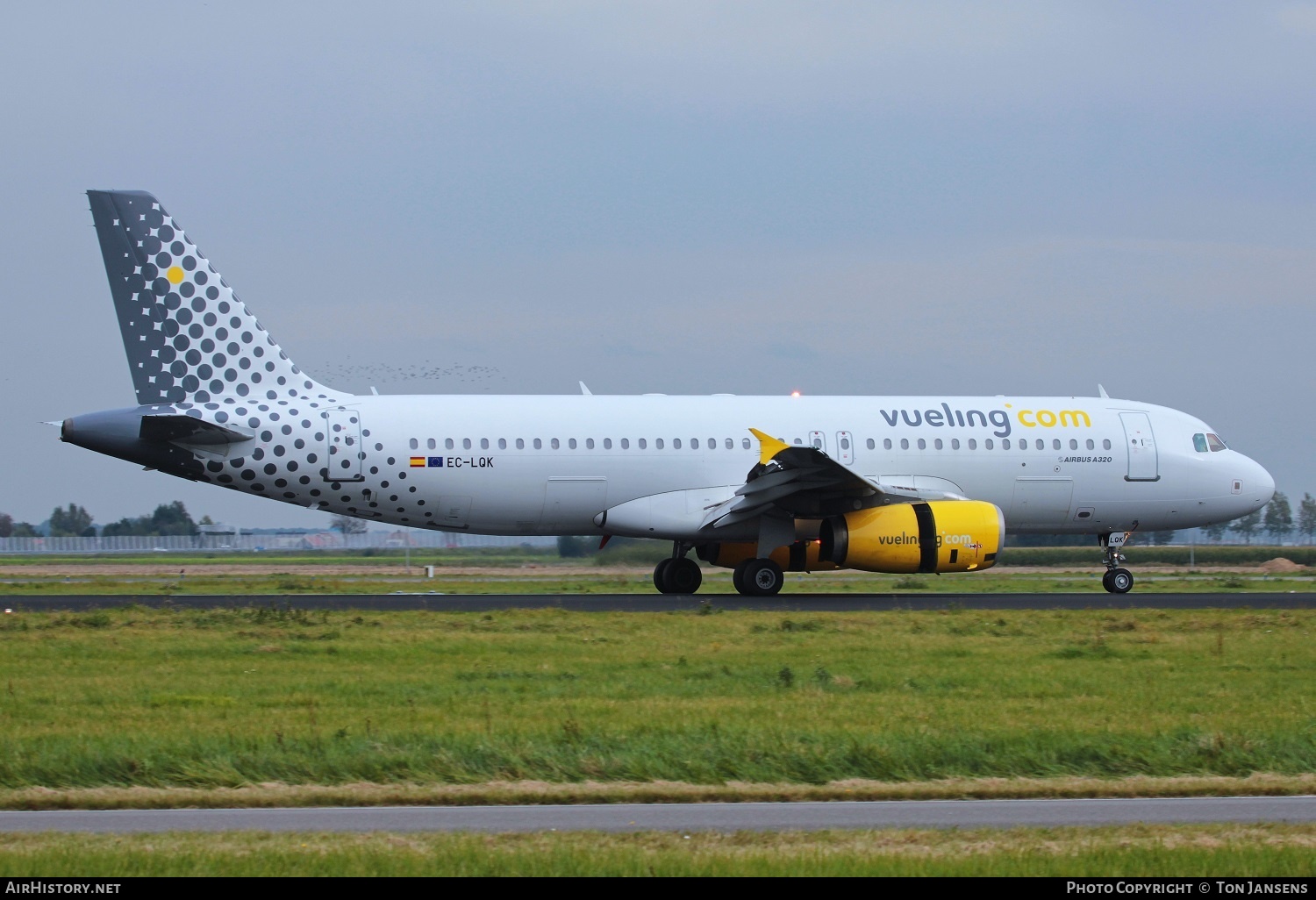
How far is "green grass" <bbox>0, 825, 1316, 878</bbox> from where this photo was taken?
6637 mm

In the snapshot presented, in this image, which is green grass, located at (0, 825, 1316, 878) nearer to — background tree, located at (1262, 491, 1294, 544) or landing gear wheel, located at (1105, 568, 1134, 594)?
landing gear wheel, located at (1105, 568, 1134, 594)

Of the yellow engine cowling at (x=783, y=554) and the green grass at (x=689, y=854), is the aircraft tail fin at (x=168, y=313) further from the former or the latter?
the green grass at (x=689, y=854)

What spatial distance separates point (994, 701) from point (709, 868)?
22.4ft

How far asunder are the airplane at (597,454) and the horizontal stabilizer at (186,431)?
3 centimetres

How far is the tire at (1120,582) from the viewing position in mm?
28625

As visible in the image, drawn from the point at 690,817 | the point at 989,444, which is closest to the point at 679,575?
the point at 989,444

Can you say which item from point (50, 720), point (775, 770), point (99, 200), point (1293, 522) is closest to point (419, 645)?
point (50, 720)

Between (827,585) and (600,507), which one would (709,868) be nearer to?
(600,507)

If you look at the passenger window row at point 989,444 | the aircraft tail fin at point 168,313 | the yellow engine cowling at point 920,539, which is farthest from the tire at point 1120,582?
the aircraft tail fin at point 168,313

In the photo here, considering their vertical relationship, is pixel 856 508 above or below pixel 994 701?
above

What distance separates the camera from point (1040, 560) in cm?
5403

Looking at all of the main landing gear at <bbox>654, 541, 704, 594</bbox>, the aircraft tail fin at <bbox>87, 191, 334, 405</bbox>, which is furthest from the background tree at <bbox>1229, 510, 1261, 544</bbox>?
the aircraft tail fin at <bbox>87, 191, 334, 405</bbox>

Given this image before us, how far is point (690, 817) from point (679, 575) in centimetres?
1931

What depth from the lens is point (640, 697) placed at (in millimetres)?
12977
